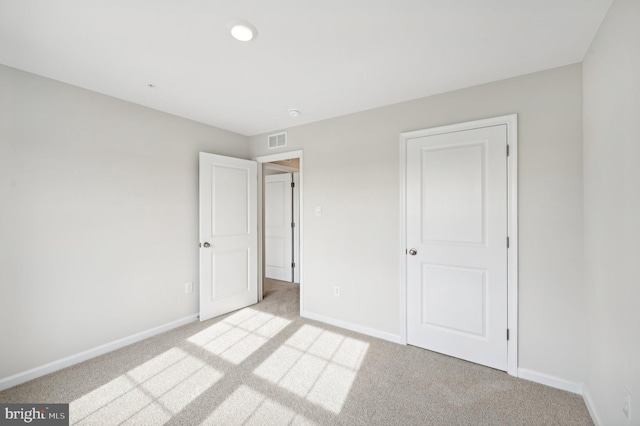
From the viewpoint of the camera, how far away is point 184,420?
1.70m

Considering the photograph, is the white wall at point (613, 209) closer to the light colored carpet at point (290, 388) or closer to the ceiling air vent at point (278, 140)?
the light colored carpet at point (290, 388)

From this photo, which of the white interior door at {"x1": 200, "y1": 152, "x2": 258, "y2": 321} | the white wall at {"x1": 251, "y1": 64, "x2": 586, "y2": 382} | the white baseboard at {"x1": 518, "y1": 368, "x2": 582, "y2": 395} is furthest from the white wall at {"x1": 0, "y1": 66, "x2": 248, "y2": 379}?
the white baseboard at {"x1": 518, "y1": 368, "x2": 582, "y2": 395}

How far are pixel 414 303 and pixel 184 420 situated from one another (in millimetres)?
2051

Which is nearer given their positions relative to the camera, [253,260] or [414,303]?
[414,303]

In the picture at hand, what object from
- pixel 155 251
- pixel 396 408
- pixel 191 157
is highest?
pixel 191 157

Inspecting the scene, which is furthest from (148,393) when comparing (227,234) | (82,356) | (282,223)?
(282,223)

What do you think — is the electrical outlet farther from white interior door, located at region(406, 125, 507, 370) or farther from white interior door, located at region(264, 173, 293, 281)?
white interior door, located at region(264, 173, 293, 281)

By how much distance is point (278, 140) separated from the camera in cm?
360

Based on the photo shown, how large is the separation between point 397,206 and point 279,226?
116 inches

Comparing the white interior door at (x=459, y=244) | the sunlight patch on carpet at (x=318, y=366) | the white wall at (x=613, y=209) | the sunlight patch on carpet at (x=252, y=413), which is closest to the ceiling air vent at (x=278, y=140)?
the white interior door at (x=459, y=244)

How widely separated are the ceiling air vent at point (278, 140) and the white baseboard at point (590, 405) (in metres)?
3.55

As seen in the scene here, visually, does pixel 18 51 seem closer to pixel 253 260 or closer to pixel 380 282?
pixel 253 260

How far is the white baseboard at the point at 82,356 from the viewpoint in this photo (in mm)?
2025

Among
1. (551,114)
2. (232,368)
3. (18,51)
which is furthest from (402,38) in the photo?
(232,368)
